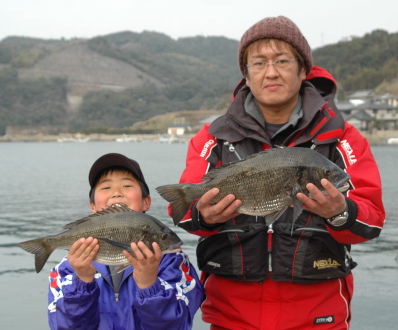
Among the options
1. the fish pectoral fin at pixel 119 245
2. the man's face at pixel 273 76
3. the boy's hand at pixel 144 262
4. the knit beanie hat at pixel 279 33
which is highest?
the knit beanie hat at pixel 279 33

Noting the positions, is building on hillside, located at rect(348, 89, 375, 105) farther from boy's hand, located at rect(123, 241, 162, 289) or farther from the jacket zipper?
boy's hand, located at rect(123, 241, 162, 289)

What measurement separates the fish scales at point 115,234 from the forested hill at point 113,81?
113 m

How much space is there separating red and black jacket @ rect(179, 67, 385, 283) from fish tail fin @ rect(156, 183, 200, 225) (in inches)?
2.0

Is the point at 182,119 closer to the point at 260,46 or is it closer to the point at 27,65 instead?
the point at 27,65

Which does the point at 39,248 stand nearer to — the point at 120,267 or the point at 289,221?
the point at 120,267

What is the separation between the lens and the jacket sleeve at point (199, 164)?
2.97 metres

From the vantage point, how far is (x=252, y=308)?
2943mm

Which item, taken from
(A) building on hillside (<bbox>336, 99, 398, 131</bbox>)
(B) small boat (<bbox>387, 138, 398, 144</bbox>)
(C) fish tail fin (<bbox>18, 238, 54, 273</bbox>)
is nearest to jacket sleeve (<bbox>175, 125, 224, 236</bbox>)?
(C) fish tail fin (<bbox>18, 238, 54, 273</bbox>)

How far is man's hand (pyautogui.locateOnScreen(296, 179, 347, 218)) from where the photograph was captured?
8.48 ft

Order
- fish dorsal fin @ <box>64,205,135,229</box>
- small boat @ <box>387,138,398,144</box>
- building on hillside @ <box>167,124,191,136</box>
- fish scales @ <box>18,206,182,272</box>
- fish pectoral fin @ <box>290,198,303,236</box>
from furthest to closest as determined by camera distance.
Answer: building on hillside @ <box>167,124,191,136</box>, small boat @ <box>387,138,398,144</box>, fish dorsal fin @ <box>64,205,135,229</box>, fish scales @ <box>18,206,182,272</box>, fish pectoral fin @ <box>290,198,303,236</box>

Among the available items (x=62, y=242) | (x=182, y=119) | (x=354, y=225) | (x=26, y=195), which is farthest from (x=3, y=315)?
(x=182, y=119)

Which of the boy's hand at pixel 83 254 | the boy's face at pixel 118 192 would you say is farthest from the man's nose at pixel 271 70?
the boy's hand at pixel 83 254

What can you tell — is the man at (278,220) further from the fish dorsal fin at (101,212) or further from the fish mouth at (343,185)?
the fish dorsal fin at (101,212)

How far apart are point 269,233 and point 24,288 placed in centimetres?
695
